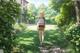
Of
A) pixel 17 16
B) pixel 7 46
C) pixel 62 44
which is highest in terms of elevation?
pixel 17 16

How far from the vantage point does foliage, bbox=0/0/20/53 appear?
11071 mm

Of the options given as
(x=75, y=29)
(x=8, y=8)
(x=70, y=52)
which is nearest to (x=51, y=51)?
(x=70, y=52)

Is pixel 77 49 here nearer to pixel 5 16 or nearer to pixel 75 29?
pixel 75 29

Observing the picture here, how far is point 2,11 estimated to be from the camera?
1095cm

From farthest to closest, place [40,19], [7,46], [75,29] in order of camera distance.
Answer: [75,29] < [40,19] < [7,46]

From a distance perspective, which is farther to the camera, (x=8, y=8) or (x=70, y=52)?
(x=70, y=52)

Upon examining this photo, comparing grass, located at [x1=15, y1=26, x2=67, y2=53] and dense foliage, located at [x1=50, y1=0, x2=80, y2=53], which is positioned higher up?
dense foliage, located at [x1=50, y1=0, x2=80, y2=53]

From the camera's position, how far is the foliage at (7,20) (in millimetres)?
11071

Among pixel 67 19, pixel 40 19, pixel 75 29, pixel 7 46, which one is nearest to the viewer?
pixel 7 46

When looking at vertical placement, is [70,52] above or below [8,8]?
below

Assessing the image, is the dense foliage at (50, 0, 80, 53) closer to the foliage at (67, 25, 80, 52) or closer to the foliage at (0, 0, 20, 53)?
the foliage at (67, 25, 80, 52)

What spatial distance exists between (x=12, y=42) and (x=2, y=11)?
2.13m

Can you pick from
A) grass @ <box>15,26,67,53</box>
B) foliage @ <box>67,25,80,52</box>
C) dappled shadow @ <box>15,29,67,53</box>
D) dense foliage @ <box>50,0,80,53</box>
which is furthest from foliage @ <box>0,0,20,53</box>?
dense foliage @ <box>50,0,80,53</box>

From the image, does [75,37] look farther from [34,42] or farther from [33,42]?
[33,42]
